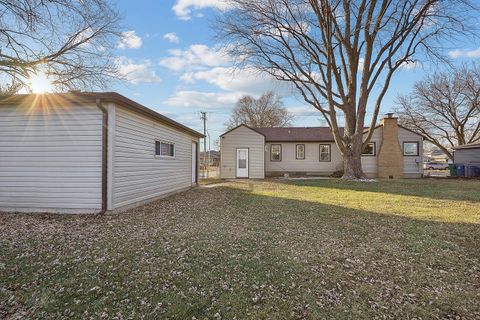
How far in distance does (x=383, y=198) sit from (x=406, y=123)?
23.8 metres

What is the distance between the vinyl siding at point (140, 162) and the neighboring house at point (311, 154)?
7.66 meters

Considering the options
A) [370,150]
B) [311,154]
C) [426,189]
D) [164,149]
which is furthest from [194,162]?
[370,150]

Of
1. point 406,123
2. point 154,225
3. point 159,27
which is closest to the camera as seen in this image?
point 154,225

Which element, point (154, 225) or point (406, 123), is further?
point (406, 123)

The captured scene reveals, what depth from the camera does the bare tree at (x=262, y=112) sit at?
1602 inches

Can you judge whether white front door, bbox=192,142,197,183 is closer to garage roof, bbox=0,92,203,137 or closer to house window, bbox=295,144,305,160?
garage roof, bbox=0,92,203,137

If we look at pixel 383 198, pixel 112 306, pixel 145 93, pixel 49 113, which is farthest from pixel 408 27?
pixel 112 306

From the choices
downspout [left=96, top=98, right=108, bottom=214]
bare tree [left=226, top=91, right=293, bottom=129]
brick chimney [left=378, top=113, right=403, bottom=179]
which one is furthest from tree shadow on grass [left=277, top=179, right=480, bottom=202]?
bare tree [left=226, top=91, right=293, bottom=129]

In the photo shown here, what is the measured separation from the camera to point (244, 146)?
19.1m

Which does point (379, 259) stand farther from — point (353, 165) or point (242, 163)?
point (242, 163)

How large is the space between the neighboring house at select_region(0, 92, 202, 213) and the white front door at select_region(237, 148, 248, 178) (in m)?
11.9

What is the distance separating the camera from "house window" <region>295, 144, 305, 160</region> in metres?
21.2

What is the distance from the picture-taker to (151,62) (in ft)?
41.5

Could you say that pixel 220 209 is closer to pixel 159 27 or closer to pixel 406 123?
pixel 159 27
